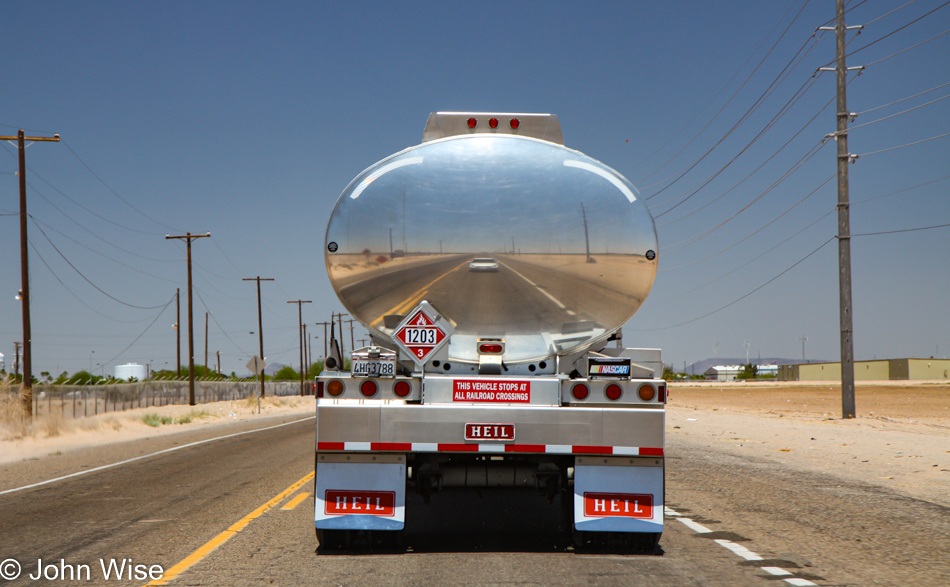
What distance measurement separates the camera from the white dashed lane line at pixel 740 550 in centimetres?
612

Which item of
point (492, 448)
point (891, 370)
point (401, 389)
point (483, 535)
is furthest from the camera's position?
point (891, 370)

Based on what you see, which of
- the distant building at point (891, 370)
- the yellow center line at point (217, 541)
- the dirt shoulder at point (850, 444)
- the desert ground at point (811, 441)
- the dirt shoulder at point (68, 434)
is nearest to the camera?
the yellow center line at point (217, 541)

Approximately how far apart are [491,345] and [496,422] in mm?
893

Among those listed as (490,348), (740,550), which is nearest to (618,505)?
(740,550)

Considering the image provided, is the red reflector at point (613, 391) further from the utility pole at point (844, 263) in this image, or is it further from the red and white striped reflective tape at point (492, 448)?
the utility pole at point (844, 263)

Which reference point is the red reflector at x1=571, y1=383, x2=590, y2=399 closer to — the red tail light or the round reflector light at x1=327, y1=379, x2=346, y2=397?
the red tail light

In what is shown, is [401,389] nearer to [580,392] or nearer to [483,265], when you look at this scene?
[483,265]

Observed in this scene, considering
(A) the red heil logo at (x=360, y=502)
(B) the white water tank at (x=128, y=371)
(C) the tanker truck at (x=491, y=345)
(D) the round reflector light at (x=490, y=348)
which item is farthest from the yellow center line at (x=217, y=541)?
(B) the white water tank at (x=128, y=371)

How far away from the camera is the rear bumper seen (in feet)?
21.6

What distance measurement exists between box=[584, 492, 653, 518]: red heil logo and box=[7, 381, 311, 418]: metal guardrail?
25838mm

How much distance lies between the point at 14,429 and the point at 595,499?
22554 millimetres

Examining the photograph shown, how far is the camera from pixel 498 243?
23.0 feet

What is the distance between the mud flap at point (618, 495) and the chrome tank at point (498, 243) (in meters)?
1.17

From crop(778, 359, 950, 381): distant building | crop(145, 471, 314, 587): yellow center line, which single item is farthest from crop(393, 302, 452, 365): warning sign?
crop(778, 359, 950, 381): distant building
